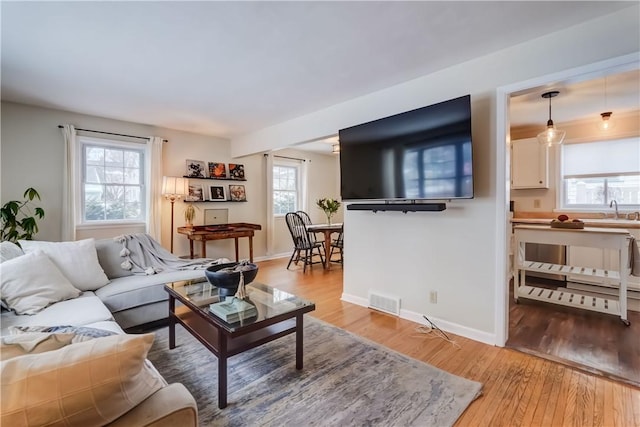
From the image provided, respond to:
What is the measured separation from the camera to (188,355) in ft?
7.27

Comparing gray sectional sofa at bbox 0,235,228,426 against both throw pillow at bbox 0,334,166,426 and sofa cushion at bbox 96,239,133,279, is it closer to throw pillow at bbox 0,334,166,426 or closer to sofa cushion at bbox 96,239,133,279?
sofa cushion at bbox 96,239,133,279

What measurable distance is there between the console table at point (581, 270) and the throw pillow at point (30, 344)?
3.82 metres

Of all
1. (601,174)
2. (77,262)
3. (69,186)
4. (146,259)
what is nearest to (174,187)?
(69,186)

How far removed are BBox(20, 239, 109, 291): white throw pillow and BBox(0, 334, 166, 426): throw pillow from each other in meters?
2.07

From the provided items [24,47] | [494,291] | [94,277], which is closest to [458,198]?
[494,291]

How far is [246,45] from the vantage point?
7.36 feet

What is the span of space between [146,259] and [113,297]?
2.42 feet

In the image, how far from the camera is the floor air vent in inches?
118

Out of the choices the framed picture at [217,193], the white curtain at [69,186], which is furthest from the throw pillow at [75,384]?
the framed picture at [217,193]

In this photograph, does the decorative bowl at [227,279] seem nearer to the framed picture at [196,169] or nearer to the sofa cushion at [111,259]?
the sofa cushion at [111,259]

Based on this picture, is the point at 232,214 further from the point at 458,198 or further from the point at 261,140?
the point at 458,198

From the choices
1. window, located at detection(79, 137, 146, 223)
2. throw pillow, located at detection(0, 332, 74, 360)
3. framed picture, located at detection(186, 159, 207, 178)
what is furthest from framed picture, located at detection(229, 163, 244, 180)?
throw pillow, located at detection(0, 332, 74, 360)

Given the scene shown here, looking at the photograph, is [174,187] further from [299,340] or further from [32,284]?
[299,340]

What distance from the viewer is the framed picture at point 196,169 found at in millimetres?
4949
